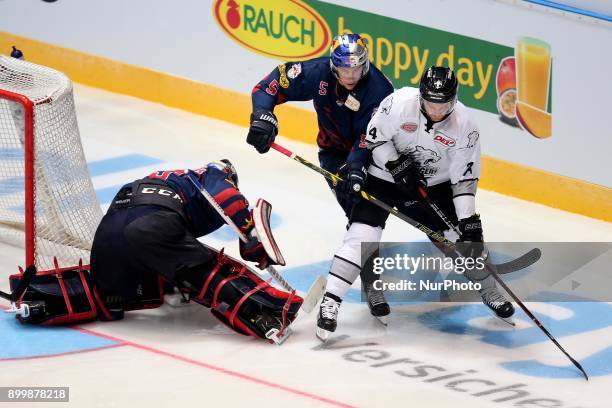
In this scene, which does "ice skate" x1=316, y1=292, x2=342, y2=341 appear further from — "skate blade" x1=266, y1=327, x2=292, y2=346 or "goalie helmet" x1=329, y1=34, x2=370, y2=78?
"goalie helmet" x1=329, y1=34, x2=370, y2=78

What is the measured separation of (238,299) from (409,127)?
1.00 metres

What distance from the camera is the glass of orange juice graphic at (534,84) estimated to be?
6.43 m

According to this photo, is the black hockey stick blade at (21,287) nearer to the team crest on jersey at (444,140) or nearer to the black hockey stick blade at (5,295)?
the black hockey stick blade at (5,295)

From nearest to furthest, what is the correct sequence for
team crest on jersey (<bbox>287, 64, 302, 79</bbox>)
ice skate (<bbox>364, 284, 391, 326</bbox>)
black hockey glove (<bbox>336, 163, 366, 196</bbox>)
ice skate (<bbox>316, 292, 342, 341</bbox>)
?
1. ice skate (<bbox>316, 292, 342, 341</bbox>)
2. black hockey glove (<bbox>336, 163, 366, 196</bbox>)
3. ice skate (<bbox>364, 284, 391, 326</bbox>)
4. team crest on jersey (<bbox>287, 64, 302, 79</bbox>)

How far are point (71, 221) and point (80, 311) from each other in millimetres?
690

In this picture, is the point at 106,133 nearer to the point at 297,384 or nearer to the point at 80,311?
the point at 80,311

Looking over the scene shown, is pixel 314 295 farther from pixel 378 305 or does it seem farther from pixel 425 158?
pixel 425 158

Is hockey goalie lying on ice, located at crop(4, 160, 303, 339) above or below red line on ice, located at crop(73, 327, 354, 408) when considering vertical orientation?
above

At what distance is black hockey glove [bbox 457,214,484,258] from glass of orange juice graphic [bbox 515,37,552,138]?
184 centimetres

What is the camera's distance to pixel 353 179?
4895mm

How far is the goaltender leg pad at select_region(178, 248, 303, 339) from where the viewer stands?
4.77 metres

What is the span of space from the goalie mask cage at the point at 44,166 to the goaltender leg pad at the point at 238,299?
0.81 metres

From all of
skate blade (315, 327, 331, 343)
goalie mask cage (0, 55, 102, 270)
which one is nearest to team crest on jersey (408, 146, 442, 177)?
skate blade (315, 327, 331, 343)

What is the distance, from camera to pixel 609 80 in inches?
244
